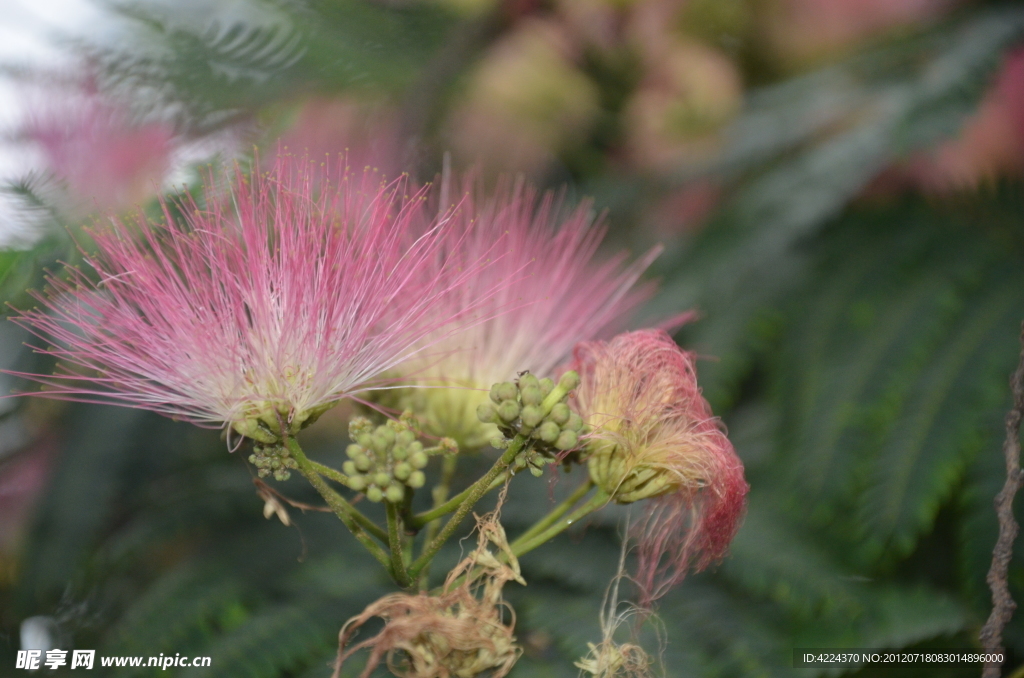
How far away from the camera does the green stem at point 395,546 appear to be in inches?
24.7

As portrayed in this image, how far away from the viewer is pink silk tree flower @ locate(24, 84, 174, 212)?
3.59 ft

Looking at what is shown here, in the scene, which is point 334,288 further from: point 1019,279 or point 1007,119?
point 1007,119

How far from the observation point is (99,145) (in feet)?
3.92

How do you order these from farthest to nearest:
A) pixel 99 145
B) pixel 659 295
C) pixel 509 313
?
pixel 659 295
pixel 99 145
pixel 509 313

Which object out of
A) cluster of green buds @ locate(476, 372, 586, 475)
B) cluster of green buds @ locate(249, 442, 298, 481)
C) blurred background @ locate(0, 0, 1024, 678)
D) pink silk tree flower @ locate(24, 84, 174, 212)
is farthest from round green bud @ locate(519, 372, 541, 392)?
pink silk tree flower @ locate(24, 84, 174, 212)

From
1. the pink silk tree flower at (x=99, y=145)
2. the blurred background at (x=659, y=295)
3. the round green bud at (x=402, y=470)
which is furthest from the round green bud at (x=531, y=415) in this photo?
the pink silk tree flower at (x=99, y=145)

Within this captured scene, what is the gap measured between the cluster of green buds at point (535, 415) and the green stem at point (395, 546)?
0.11 metres

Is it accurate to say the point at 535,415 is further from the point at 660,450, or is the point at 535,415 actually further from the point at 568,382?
the point at 660,450

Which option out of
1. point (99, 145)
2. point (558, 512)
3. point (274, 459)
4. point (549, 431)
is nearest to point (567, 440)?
point (549, 431)

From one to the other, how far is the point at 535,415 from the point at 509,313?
29cm

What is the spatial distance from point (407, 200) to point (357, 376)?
0.62 ft

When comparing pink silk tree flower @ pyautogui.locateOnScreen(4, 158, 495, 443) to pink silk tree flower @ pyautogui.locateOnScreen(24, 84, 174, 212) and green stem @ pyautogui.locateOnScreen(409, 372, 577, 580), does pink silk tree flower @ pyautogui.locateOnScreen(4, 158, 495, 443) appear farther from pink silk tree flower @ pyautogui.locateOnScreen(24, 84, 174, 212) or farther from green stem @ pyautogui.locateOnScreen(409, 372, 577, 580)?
pink silk tree flower @ pyautogui.locateOnScreen(24, 84, 174, 212)

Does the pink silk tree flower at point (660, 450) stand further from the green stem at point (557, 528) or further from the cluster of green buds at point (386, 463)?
the cluster of green buds at point (386, 463)

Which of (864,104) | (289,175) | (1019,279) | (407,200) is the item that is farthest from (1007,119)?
(289,175)
